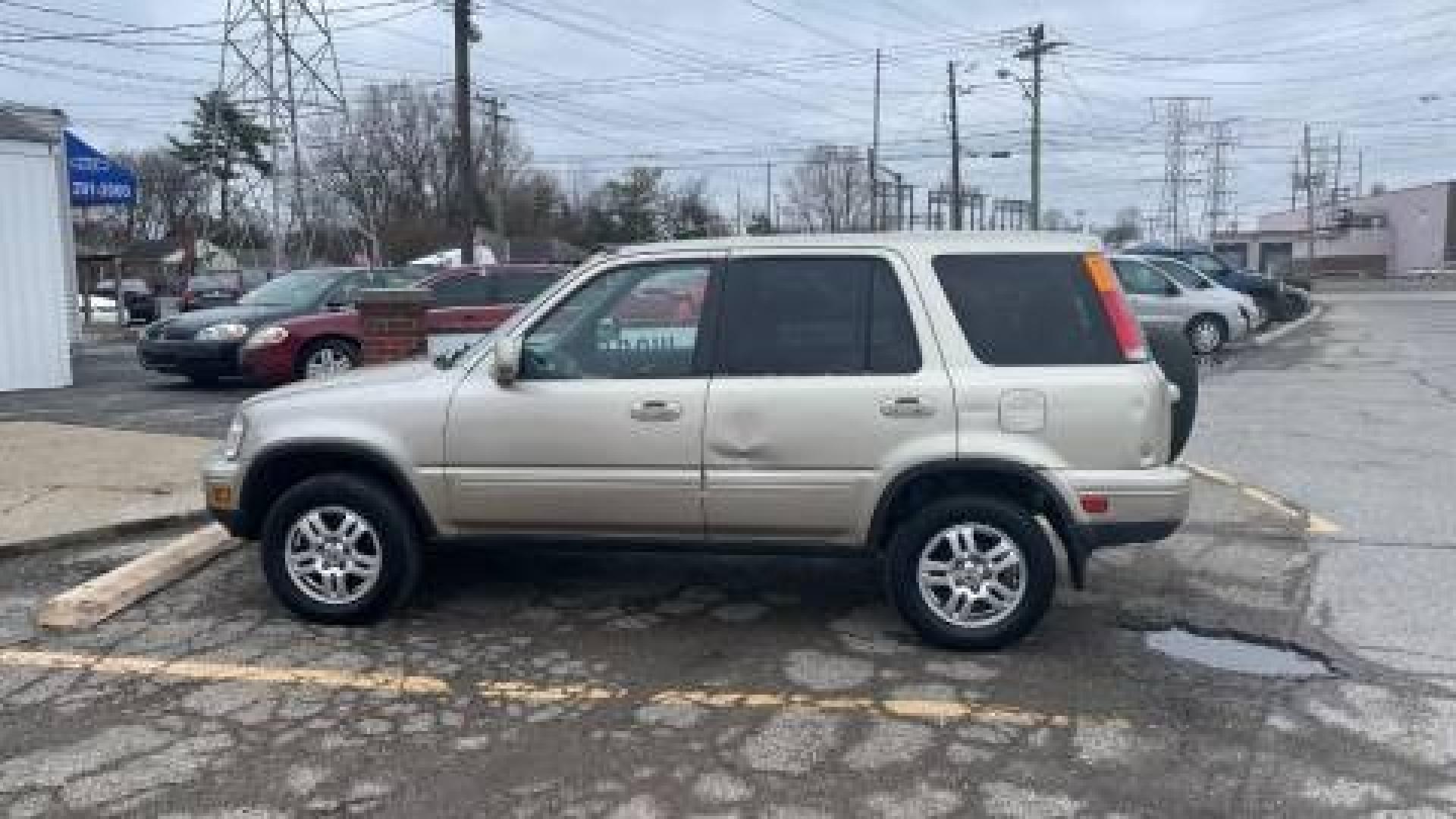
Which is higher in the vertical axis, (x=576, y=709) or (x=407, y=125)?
(x=407, y=125)

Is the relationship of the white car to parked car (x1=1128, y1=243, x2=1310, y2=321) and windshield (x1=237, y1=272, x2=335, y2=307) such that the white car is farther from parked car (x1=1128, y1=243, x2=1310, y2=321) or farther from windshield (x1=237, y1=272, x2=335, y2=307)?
windshield (x1=237, y1=272, x2=335, y2=307)

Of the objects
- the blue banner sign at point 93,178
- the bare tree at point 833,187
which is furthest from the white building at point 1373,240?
the blue banner sign at point 93,178

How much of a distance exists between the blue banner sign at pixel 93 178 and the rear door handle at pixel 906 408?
25539 mm

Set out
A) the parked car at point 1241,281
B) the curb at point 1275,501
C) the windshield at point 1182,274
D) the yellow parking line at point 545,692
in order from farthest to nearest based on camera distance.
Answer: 1. the parked car at point 1241,281
2. the windshield at point 1182,274
3. the curb at point 1275,501
4. the yellow parking line at point 545,692

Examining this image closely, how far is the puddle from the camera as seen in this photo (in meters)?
5.24

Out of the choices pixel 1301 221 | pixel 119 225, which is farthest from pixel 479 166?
pixel 1301 221

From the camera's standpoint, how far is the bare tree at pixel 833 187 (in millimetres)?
77188

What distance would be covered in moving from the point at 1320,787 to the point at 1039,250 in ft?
7.63

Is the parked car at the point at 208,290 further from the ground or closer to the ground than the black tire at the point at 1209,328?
further from the ground

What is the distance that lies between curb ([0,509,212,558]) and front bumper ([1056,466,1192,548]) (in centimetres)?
467

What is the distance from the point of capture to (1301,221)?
120 meters

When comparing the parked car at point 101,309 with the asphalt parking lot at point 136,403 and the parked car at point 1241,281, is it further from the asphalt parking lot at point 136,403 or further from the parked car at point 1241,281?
the parked car at point 1241,281

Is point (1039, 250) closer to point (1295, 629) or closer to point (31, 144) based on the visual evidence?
point (1295, 629)

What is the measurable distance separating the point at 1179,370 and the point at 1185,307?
16.7 meters
